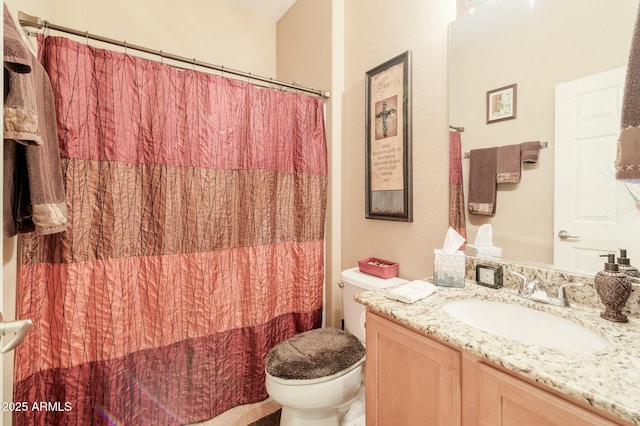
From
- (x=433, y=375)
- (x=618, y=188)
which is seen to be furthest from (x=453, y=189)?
(x=433, y=375)

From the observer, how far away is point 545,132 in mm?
1004

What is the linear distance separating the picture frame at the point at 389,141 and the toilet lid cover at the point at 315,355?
0.71m

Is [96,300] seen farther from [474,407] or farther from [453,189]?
[453,189]

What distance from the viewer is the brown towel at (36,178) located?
929 mm

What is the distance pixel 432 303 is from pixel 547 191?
59cm

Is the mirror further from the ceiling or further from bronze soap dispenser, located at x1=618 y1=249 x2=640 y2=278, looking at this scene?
the ceiling

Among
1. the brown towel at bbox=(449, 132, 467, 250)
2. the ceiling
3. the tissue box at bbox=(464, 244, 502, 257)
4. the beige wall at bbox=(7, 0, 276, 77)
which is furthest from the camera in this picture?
the ceiling

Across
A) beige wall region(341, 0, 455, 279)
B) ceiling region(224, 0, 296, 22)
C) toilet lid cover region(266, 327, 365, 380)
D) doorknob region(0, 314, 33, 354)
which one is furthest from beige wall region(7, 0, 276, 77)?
toilet lid cover region(266, 327, 365, 380)

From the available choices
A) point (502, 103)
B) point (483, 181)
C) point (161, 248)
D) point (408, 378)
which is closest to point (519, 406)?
point (408, 378)

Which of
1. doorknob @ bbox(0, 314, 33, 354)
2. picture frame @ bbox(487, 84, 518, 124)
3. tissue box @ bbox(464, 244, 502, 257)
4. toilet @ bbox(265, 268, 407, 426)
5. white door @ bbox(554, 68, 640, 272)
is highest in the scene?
picture frame @ bbox(487, 84, 518, 124)

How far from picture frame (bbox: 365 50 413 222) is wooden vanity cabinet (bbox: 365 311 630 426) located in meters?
0.74

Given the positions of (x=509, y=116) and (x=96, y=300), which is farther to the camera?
(x=96, y=300)

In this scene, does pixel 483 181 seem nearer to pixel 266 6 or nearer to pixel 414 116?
pixel 414 116

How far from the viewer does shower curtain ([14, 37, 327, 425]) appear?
119 centimetres
